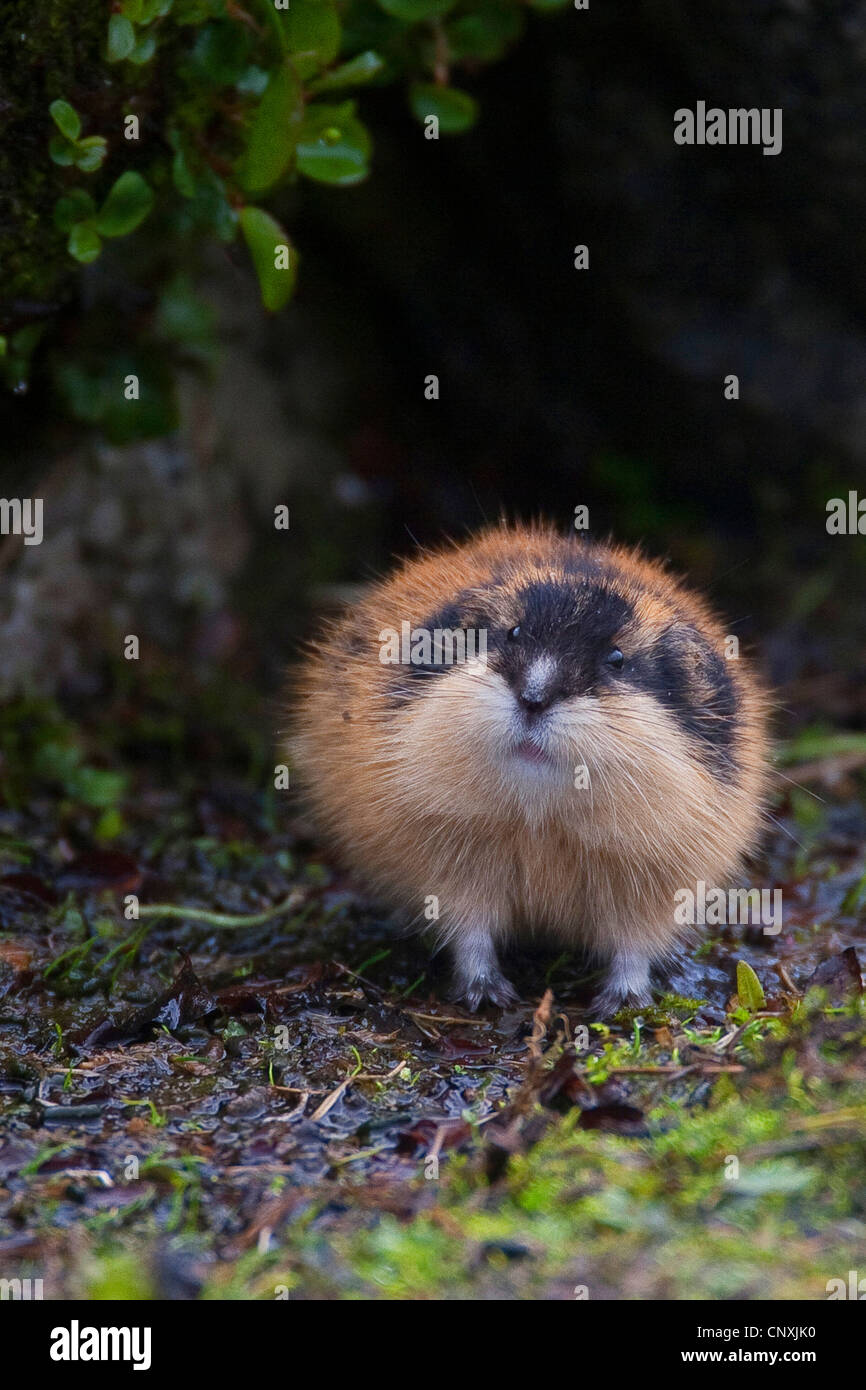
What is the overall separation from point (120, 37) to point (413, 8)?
5.76 ft

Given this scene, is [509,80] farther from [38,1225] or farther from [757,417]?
[38,1225]

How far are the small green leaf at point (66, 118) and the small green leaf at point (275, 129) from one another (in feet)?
2.56

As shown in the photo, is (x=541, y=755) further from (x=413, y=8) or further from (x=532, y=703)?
(x=413, y=8)

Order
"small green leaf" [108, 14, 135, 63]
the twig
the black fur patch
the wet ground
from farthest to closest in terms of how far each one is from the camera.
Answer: the twig < "small green leaf" [108, 14, 135, 63] < the black fur patch < the wet ground

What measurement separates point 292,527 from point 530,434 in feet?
6.83

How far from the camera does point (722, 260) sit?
9.43 m

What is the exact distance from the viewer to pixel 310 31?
6.01 meters

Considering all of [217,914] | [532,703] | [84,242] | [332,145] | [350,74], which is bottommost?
[217,914]

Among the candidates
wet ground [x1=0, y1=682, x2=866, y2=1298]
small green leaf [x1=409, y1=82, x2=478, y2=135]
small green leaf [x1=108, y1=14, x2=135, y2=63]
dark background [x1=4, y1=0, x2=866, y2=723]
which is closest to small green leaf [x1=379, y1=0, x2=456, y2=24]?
small green leaf [x1=409, y1=82, x2=478, y2=135]

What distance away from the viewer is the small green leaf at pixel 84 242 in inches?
247

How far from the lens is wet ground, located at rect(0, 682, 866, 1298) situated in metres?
4.32

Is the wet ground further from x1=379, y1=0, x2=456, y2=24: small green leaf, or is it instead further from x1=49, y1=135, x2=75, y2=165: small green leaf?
x1=379, y1=0, x2=456, y2=24: small green leaf

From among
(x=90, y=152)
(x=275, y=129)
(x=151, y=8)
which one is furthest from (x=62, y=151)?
(x=275, y=129)

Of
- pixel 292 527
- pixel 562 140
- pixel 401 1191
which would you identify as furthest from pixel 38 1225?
pixel 562 140
